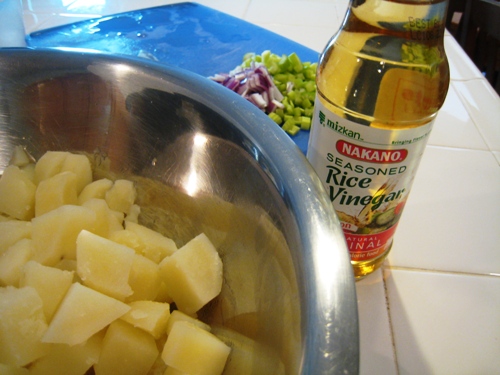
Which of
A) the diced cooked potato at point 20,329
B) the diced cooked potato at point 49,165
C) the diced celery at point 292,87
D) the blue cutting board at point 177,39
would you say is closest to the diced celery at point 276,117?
the diced celery at point 292,87

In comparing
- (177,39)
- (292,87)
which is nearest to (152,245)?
(292,87)

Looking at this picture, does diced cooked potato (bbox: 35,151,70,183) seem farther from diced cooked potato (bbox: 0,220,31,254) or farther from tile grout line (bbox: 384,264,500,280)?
tile grout line (bbox: 384,264,500,280)

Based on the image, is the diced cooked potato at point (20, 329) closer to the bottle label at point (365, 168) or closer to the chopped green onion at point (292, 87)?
the bottle label at point (365, 168)

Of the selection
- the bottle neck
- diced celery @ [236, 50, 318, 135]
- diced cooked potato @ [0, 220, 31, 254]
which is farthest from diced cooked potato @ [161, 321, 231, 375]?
diced celery @ [236, 50, 318, 135]

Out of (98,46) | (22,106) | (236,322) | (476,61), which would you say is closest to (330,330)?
(236,322)

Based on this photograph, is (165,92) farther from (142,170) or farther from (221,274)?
(221,274)

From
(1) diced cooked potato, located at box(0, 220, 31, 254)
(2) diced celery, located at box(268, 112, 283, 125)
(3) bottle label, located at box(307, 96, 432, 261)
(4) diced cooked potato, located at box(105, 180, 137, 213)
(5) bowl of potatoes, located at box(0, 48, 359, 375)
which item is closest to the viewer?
(5) bowl of potatoes, located at box(0, 48, 359, 375)
